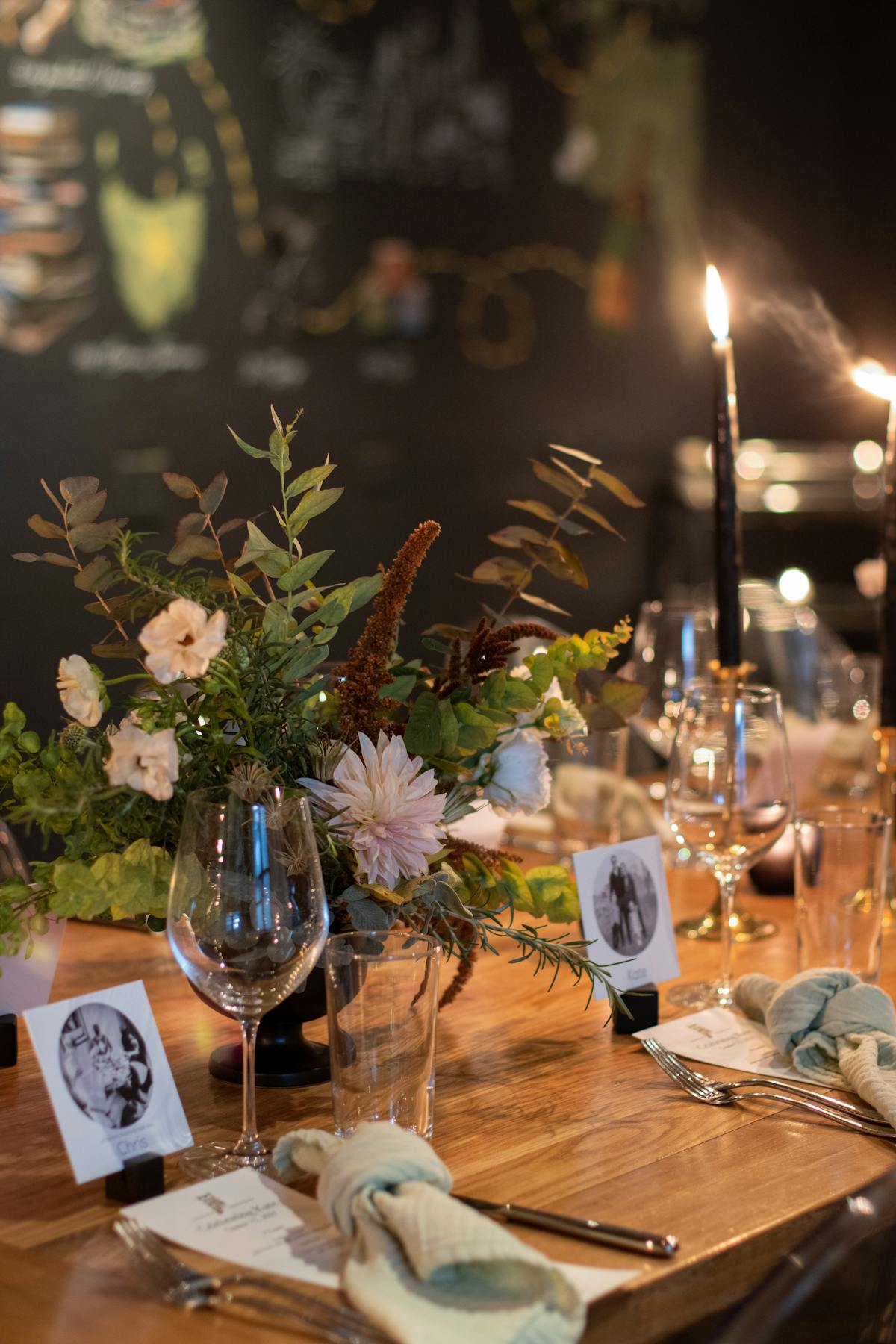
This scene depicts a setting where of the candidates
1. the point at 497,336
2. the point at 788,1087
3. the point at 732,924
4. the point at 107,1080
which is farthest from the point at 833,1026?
the point at 497,336

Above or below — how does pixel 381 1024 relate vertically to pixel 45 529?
below

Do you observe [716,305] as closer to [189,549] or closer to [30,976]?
[189,549]

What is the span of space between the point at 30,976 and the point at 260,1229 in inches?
16.0

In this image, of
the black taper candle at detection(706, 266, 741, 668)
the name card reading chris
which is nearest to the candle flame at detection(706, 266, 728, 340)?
the black taper candle at detection(706, 266, 741, 668)

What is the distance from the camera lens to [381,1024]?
0.88 metres

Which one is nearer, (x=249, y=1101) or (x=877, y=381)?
(x=249, y=1101)

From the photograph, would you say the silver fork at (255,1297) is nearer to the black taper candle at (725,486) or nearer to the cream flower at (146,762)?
the cream flower at (146,762)

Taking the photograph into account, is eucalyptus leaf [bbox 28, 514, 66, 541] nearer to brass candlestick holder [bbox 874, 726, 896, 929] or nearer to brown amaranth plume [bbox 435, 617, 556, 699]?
brown amaranth plume [bbox 435, 617, 556, 699]

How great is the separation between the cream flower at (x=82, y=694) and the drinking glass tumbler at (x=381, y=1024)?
206 millimetres

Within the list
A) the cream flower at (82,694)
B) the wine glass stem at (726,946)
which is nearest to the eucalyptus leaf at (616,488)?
the wine glass stem at (726,946)

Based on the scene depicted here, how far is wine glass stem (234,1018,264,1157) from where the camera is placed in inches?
34.0

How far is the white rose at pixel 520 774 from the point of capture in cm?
112

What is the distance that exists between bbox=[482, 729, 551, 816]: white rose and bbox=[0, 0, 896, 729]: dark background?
1.65 metres

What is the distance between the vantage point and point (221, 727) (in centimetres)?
98
